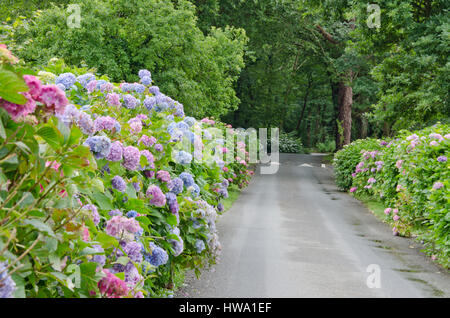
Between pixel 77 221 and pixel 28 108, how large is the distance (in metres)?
0.61

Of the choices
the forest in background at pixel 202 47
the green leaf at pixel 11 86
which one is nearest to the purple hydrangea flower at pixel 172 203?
the green leaf at pixel 11 86

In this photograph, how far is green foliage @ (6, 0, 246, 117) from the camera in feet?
52.9

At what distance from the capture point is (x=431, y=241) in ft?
28.8

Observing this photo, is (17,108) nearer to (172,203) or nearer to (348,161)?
(172,203)

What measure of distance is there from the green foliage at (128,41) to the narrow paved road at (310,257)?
17.5 feet

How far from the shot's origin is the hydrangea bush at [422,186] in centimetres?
764

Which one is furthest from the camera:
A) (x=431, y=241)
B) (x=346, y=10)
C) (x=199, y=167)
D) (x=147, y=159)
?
(x=346, y=10)

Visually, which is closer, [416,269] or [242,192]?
[416,269]

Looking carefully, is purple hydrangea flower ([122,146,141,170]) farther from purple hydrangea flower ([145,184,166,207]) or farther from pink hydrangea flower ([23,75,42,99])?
pink hydrangea flower ([23,75,42,99])

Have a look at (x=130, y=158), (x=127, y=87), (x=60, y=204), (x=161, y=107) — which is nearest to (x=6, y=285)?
(x=60, y=204)

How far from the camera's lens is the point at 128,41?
17.2m

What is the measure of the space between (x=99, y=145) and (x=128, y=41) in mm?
15011
